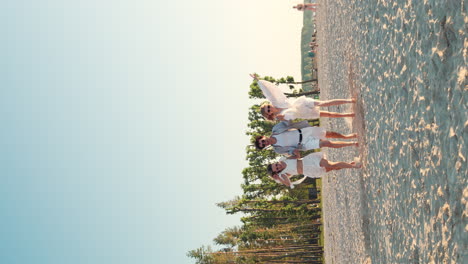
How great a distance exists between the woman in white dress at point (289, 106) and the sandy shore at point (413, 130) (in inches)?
42.4

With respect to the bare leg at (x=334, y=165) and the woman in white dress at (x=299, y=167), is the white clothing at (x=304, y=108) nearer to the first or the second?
the woman in white dress at (x=299, y=167)

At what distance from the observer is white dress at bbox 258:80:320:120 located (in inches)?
387

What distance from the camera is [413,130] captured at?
5.64 metres

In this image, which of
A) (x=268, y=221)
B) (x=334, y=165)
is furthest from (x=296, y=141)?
(x=268, y=221)

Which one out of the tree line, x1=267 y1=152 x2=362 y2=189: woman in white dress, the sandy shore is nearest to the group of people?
x1=267 y1=152 x2=362 y2=189: woman in white dress

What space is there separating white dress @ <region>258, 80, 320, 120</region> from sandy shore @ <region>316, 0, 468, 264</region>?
1177 millimetres

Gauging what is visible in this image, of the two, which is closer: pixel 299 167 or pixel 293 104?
pixel 299 167

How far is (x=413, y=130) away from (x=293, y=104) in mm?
4615

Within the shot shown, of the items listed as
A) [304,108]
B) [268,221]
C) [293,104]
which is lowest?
[268,221]

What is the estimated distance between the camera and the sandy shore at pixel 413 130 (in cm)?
441

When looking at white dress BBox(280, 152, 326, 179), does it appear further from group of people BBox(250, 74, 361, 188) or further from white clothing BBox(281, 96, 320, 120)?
white clothing BBox(281, 96, 320, 120)

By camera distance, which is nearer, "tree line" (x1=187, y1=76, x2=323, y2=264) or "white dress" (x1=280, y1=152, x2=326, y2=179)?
"white dress" (x1=280, y1=152, x2=326, y2=179)

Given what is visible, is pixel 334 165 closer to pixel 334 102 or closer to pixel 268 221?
pixel 334 102

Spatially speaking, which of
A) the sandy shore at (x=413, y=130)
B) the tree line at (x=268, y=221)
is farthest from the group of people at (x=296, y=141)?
the tree line at (x=268, y=221)
